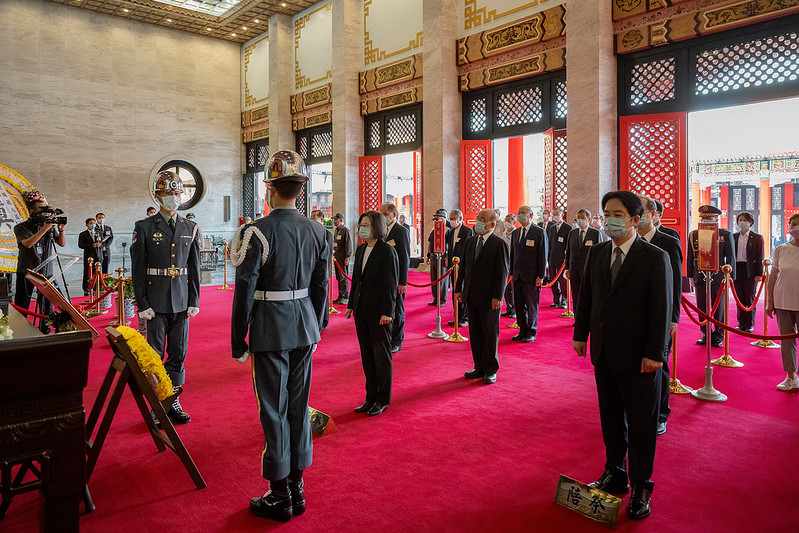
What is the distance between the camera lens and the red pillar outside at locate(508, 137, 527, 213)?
1728 centimetres

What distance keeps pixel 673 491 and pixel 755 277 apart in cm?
471

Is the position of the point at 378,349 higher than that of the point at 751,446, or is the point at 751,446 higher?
the point at 378,349

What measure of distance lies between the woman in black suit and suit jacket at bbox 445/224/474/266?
4394 mm

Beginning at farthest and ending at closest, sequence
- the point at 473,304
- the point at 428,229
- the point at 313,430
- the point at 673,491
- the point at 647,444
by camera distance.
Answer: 1. the point at 428,229
2. the point at 473,304
3. the point at 313,430
4. the point at 673,491
5. the point at 647,444

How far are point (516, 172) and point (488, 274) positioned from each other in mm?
13186

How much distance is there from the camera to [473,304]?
198 inches

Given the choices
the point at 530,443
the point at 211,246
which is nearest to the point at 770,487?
the point at 530,443

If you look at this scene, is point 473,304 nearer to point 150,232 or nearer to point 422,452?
point 422,452

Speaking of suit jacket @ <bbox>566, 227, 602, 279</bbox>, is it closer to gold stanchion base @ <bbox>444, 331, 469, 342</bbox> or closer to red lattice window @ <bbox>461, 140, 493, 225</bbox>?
gold stanchion base @ <bbox>444, 331, 469, 342</bbox>

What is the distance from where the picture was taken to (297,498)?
2.75 m

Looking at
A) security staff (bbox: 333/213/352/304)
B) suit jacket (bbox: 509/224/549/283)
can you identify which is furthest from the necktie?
security staff (bbox: 333/213/352/304)

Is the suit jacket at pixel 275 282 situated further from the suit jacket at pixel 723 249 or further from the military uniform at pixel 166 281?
the suit jacket at pixel 723 249

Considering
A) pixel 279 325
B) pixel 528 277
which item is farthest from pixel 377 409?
pixel 528 277

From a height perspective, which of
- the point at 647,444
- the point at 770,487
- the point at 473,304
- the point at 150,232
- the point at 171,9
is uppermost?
the point at 171,9
